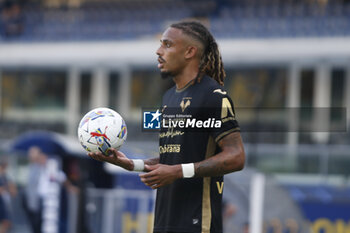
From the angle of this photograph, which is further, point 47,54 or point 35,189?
point 47,54

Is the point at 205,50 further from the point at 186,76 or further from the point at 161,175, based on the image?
the point at 161,175

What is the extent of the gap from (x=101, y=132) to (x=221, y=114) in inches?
28.4

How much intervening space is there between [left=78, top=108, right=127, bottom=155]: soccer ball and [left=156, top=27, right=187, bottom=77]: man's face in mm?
430

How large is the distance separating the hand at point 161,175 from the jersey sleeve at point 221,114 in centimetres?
33

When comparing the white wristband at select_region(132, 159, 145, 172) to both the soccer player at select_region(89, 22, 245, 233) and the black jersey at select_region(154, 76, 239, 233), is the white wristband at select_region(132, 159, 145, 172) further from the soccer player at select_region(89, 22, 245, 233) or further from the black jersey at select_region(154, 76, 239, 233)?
the black jersey at select_region(154, 76, 239, 233)

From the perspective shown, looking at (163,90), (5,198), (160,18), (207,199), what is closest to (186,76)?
(207,199)

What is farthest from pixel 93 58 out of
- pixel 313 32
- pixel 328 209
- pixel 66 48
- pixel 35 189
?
pixel 328 209

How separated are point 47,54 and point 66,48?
2.43 feet

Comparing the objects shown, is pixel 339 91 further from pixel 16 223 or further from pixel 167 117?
pixel 167 117

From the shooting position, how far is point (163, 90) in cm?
2239

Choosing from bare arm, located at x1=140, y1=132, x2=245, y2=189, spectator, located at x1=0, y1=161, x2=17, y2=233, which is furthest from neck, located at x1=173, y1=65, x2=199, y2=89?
spectator, located at x1=0, y1=161, x2=17, y2=233

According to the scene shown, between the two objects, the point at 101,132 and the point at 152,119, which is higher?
the point at 152,119

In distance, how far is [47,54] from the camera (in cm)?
2230

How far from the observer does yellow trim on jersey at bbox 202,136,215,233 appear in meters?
3.99
